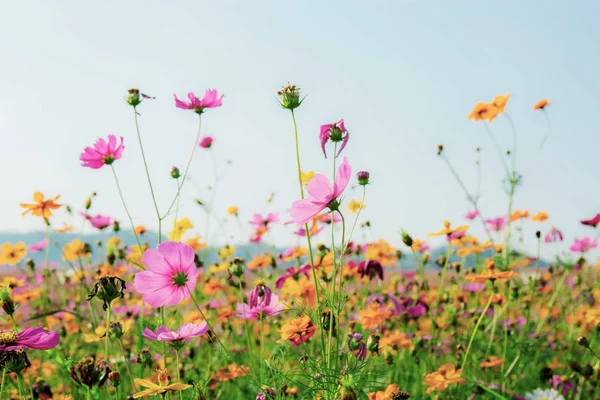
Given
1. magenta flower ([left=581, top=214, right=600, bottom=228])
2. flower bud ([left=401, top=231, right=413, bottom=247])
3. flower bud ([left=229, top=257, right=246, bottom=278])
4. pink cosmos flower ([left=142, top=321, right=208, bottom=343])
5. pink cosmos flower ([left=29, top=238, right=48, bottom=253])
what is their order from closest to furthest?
1. pink cosmos flower ([left=142, top=321, right=208, bottom=343])
2. flower bud ([left=229, top=257, right=246, bottom=278])
3. flower bud ([left=401, top=231, right=413, bottom=247])
4. magenta flower ([left=581, top=214, right=600, bottom=228])
5. pink cosmos flower ([left=29, top=238, right=48, bottom=253])

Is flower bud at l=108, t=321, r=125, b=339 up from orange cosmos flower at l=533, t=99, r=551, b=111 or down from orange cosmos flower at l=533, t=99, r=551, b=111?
down

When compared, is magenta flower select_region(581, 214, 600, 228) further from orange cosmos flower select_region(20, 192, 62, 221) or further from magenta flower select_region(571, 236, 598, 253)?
orange cosmos flower select_region(20, 192, 62, 221)

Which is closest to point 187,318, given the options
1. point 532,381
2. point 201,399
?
point 201,399

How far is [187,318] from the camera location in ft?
5.78

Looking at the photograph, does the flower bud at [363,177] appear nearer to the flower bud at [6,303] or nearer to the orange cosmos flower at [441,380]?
the orange cosmos flower at [441,380]

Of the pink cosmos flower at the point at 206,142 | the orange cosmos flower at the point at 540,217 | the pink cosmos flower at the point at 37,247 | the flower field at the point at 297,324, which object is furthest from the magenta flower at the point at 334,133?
the pink cosmos flower at the point at 37,247

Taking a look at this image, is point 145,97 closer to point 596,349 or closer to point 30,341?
point 30,341

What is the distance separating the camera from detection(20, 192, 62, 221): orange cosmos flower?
201cm

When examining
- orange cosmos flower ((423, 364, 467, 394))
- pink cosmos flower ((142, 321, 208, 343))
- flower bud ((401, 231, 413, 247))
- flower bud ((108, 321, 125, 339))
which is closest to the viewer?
pink cosmos flower ((142, 321, 208, 343))

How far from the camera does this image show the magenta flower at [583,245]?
253 centimetres

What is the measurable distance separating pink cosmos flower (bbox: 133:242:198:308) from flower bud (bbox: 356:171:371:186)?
33cm

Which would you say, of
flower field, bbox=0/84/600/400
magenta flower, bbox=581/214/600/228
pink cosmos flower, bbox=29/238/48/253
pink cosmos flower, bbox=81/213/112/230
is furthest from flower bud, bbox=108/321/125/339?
pink cosmos flower, bbox=29/238/48/253


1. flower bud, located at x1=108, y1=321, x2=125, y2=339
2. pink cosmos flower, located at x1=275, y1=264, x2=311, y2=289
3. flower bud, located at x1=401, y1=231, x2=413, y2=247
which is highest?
flower bud, located at x1=401, y1=231, x2=413, y2=247

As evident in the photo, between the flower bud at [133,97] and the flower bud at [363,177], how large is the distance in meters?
0.66
